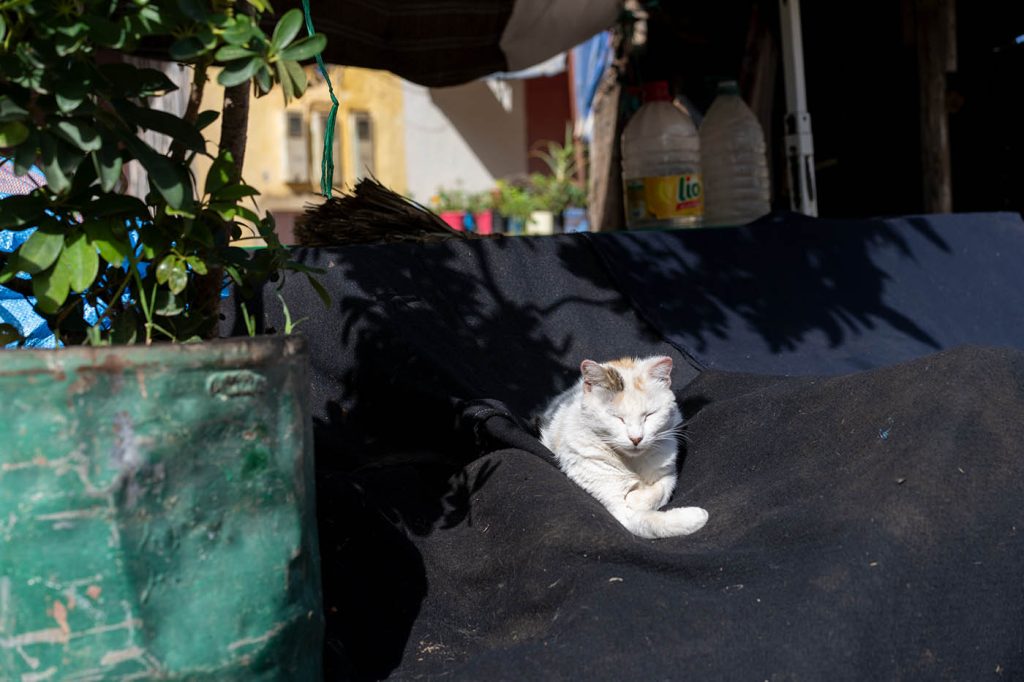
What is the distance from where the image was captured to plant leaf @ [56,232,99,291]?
151cm

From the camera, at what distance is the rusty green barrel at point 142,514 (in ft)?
4.63

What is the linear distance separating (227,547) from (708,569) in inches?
38.1

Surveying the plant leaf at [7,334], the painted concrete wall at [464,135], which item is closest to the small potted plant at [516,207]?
the painted concrete wall at [464,135]

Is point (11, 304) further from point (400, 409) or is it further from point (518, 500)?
point (518, 500)

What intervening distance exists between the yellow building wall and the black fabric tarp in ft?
39.2

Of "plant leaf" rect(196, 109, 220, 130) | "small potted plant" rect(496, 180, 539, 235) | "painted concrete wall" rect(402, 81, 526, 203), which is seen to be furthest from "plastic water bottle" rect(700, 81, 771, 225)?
"painted concrete wall" rect(402, 81, 526, 203)

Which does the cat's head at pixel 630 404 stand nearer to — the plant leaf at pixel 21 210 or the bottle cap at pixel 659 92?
the plant leaf at pixel 21 210

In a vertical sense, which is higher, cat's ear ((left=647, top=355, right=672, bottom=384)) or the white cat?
cat's ear ((left=647, top=355, right=672, bottom=384))

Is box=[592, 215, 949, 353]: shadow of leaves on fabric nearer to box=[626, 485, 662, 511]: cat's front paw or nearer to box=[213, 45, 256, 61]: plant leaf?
box=[626, 485, 662, 511]: cat's front paw

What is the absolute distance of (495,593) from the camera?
2207 millimetres

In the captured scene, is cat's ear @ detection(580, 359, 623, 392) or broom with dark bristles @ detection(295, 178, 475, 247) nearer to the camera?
cat's ear @ detection(580, 359, 623, 392)

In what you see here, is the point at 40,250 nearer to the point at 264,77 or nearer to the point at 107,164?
the point at 107,164

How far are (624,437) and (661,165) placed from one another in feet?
6.91

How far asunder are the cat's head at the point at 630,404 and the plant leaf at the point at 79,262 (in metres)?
1.46
